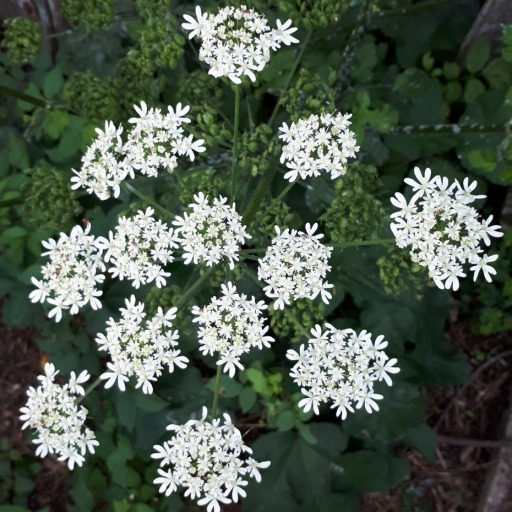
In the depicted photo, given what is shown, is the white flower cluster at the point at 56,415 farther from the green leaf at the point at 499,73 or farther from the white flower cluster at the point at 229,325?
the green leaf at the point at 499,73

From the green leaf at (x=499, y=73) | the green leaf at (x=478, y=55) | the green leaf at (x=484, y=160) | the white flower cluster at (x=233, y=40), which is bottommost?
the green leaf at (x=484, y=160)

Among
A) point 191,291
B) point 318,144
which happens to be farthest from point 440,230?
point 191,291

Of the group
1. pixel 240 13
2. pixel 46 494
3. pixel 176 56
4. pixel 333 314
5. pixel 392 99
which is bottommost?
pixel 46 494

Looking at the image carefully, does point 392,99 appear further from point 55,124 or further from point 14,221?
point 14,221

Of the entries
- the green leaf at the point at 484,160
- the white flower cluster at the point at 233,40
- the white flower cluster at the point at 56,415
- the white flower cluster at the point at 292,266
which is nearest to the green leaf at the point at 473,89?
the green leaf at the point at 484,160

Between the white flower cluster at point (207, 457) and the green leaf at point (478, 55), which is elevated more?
the green leaf at point (478, 55)

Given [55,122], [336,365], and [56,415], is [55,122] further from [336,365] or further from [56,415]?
[336,365]

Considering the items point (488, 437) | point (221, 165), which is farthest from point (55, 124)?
point (488, 437)
